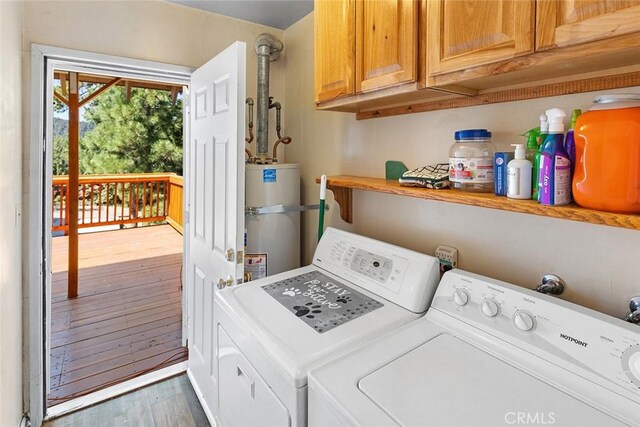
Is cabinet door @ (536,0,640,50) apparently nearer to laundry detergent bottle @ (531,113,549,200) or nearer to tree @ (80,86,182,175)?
laundry detergent bottle @ (531,113,549,200)

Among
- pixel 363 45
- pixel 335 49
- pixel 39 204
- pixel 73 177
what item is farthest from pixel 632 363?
Answer: pixel 73 177

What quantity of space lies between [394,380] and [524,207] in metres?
0.56

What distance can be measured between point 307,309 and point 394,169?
0.78m

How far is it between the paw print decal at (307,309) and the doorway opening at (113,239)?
1.55 meters

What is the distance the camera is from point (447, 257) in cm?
144

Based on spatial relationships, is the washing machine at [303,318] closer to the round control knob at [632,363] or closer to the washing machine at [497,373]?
the washing machine at [497,373]

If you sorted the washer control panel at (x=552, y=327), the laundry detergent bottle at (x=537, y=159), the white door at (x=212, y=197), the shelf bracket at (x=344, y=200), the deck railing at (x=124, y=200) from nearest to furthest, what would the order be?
the washer control panel at (x=552, y=327)
the laundry detergent bottle at (x=537, y=159)
the white door at (x=212, y=197)
the shelf bracket at (x=344, y=200)
the deck railing at (x=124, y=200)

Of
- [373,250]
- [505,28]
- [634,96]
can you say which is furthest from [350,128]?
[634,96]

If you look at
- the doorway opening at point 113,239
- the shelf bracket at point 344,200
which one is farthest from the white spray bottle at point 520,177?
the doorway opening at point 113,239

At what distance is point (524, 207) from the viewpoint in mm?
936

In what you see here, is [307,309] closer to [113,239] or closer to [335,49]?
[335,49]

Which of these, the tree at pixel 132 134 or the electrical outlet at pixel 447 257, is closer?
the electrical outlet at pixel 447 257

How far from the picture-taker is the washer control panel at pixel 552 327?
0.82 m

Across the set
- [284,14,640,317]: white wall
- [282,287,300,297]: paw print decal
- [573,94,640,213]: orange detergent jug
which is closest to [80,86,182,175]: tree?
[284,14,640,317]: white wall
